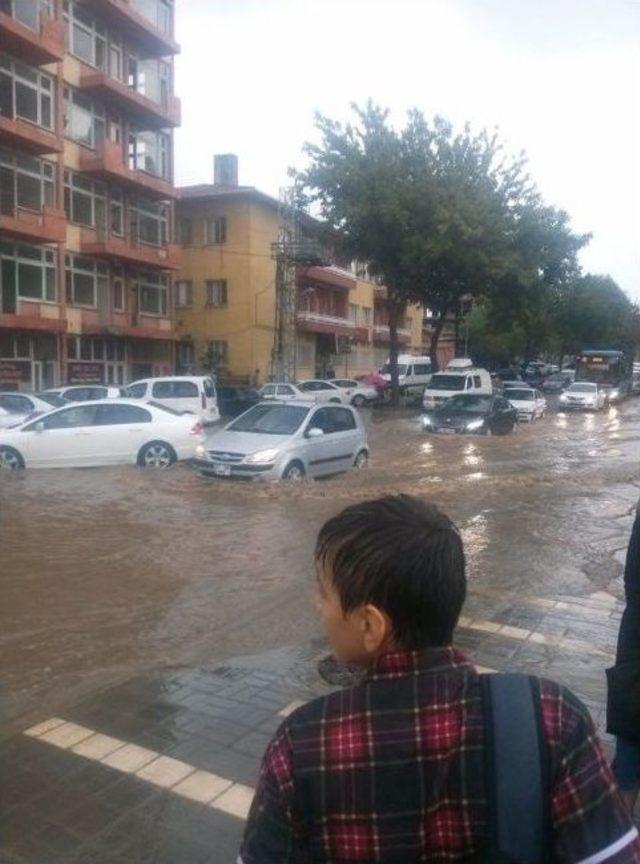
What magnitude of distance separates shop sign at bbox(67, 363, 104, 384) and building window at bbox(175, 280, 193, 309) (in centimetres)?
1223

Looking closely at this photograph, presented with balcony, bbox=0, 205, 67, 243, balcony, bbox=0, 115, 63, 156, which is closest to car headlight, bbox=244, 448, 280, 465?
balcony, bbox=0, 205, 67, 243

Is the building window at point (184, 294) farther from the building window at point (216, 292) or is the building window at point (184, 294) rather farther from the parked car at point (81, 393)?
the parked car at point (81, 393)

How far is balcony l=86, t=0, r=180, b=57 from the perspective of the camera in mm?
33500

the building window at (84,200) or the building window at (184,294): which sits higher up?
the building window at (84,200)

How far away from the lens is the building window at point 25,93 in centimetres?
2945

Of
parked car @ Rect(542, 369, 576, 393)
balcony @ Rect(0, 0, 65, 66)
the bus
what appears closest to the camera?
balcony @ Rect(0, 0, 65, 66)

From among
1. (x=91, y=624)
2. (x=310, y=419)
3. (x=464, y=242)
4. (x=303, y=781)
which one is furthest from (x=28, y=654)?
(x=464, y=242)

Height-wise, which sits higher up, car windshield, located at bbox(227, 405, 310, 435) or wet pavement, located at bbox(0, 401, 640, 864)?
car windshield, located at bbox(227, 405, 310, 435)

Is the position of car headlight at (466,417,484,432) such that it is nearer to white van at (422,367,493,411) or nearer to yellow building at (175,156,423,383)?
white van at (422,367,493,411)

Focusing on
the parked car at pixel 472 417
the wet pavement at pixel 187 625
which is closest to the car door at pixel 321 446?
the wet pavement at pixel 187 625

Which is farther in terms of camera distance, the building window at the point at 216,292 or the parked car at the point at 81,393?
the building window at the point at 216,292

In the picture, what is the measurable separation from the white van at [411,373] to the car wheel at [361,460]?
29978 mm

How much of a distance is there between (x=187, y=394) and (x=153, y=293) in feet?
49.9

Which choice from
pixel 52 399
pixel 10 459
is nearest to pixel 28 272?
pixel 52 399
